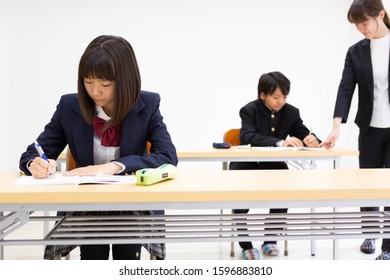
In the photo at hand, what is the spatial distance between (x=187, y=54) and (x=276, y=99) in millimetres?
2029

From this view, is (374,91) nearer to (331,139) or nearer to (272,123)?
(331,139)

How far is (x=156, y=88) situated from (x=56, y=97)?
102cm

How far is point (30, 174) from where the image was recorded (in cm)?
153

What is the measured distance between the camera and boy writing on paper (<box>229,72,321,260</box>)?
2.94 meters

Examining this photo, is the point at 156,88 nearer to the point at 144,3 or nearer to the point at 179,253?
the point at 144,3

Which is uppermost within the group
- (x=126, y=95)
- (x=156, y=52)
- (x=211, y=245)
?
(x=156, y=52)

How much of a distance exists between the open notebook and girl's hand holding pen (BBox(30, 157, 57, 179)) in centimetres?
2

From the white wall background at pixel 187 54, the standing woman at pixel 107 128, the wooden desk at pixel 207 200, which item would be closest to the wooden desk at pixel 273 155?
the standing woman at pixel 107 128

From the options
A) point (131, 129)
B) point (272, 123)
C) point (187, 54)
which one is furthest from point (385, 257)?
point (187, 54)

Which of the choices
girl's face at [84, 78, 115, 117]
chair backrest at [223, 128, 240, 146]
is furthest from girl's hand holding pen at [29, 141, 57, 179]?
chair backrest at [223, 128, 240, 146]

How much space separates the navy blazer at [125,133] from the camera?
5.34 ft

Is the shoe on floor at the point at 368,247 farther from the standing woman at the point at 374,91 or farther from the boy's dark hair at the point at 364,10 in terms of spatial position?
the boy's dark hair at the point at 364,10

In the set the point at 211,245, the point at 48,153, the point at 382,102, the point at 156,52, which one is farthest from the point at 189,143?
the point at 48,153

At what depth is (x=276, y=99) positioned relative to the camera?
3.03 meters
